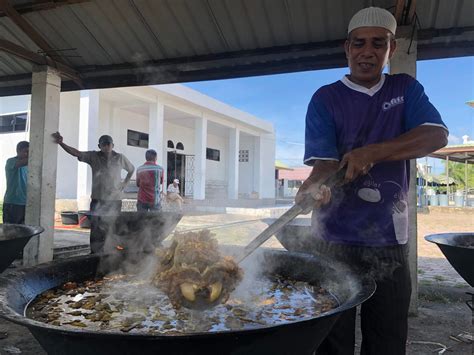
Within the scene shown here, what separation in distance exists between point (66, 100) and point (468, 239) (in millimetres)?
11914

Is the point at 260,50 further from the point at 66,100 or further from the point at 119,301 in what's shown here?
the point at 66,100

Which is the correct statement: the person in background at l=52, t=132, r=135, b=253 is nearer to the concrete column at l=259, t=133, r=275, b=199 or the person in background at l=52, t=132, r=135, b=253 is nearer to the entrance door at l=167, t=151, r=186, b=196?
the entrance door at l=167, t=151, r=186, b=196

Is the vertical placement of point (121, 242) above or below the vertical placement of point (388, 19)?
below

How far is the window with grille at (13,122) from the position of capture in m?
12.8

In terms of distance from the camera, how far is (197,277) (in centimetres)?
141

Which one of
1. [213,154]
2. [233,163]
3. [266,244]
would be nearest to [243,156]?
[213,154]

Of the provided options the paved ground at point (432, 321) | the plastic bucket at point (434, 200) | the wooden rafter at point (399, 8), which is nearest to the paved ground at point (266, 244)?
the paved ground at point (432, 321)

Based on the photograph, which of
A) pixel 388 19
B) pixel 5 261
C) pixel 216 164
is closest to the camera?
pixel 388 19

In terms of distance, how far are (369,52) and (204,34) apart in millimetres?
3159

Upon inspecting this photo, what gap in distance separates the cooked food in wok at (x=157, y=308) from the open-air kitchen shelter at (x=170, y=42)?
2405mm

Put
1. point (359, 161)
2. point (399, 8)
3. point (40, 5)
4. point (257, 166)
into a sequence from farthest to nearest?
point (257, 166) < point (40, 5) < point (399, 8) < point (359, 161)

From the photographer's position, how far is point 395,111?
1.84 metres

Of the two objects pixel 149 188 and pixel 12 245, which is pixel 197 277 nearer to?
pixel 12 245

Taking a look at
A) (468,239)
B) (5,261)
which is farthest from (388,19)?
(5,261)
